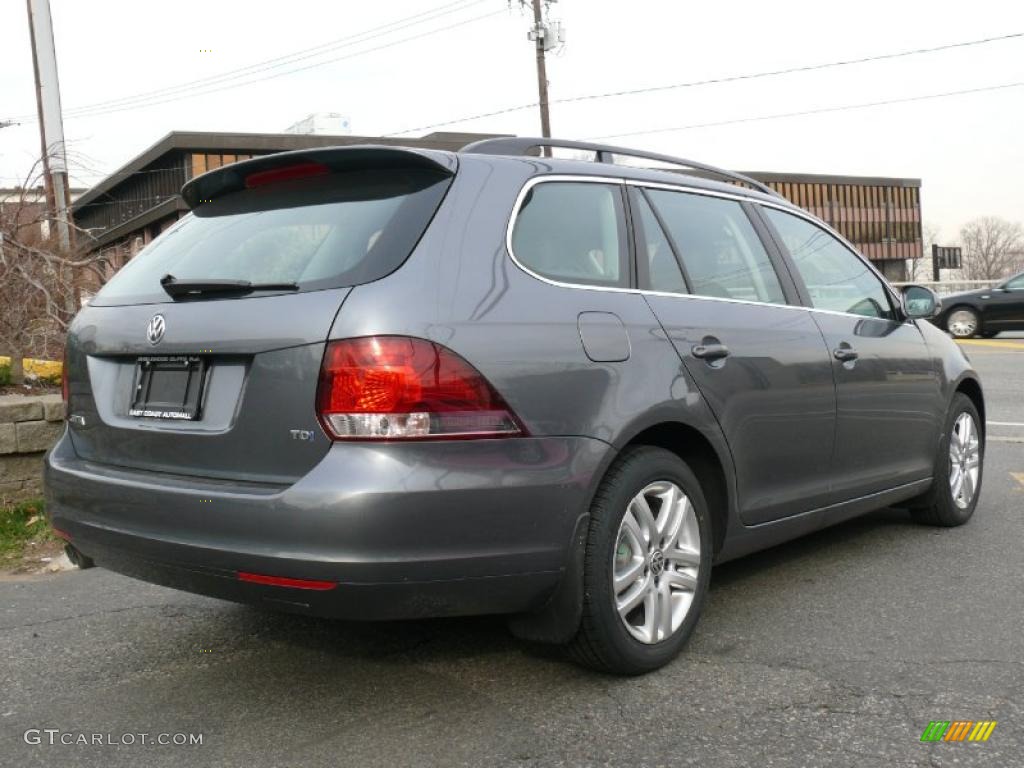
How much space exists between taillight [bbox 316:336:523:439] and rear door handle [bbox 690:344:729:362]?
3.49 ft

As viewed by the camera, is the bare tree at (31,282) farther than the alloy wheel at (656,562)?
Yes

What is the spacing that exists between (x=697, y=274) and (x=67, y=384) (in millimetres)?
2238

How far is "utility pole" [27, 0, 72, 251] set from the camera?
9.41 meters

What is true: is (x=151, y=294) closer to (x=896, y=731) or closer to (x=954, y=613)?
(x=896, y=731)

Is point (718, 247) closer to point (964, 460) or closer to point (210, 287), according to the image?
point (210, 287)

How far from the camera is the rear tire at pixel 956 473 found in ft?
17.6

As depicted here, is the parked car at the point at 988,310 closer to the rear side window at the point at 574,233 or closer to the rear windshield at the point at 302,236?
the rear side window at the point at 574,233

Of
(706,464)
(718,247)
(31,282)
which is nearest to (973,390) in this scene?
(718,247)

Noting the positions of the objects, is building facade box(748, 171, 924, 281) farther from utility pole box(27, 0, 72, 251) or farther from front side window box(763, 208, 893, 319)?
front side window box(763, 208, 893, 319)

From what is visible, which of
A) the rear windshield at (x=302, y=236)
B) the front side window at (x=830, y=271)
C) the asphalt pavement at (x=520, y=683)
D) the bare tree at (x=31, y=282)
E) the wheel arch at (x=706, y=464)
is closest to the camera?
the asphalt pavement at (x=520, y=683)

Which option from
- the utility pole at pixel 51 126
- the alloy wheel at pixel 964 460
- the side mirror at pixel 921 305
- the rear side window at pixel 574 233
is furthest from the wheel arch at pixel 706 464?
the utility pole at pixel 51 126

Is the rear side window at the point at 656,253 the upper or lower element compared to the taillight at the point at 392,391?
upper

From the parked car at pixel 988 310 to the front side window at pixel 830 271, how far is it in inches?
727

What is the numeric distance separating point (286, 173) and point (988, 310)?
71.7 feet
